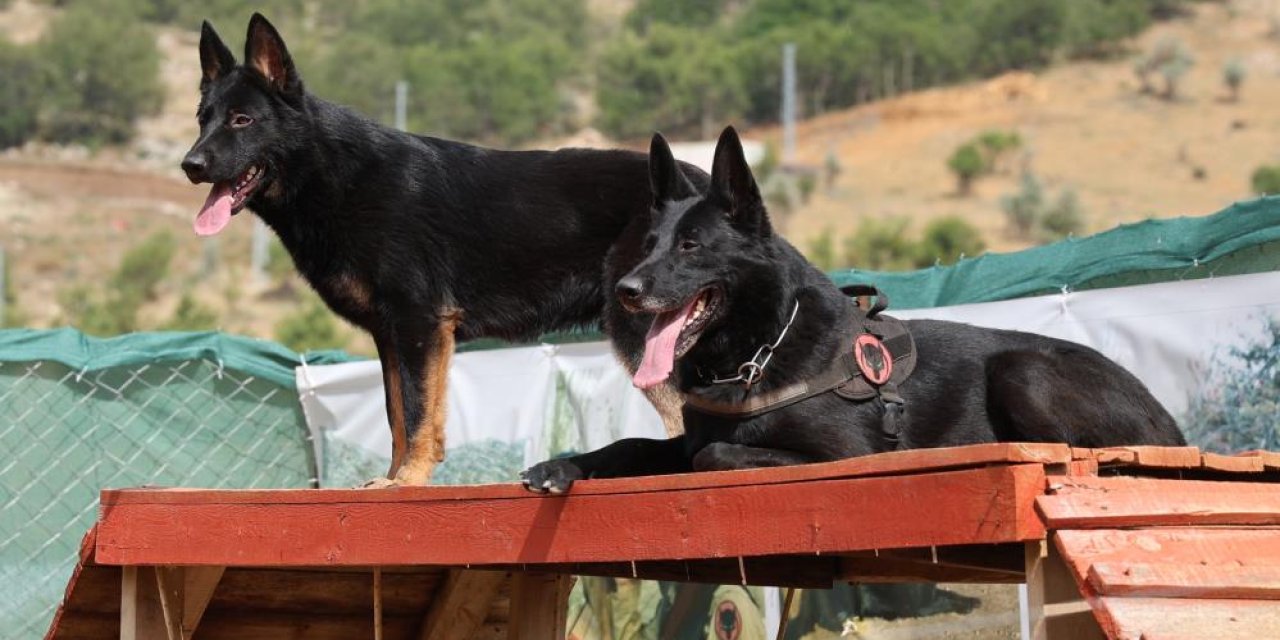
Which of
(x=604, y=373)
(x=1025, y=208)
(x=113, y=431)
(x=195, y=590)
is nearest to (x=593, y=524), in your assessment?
(x=195, y=590)

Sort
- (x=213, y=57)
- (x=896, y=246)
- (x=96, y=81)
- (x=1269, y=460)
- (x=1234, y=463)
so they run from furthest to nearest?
(x=96, y=81), (x=896, y=246), (x=213, y=57), (x=1269, y=460), (x=1234, y=463)

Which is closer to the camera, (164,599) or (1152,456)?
(1152,456)

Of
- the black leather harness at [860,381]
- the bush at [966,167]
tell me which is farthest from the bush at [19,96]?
the black leather harness at [860,381]

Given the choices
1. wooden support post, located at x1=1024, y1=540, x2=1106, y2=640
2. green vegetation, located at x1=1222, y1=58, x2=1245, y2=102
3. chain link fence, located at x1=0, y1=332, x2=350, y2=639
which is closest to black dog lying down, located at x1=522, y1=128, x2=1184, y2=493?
wooden support post, located at x1=1024, y1=540, x2=1106, y2=640

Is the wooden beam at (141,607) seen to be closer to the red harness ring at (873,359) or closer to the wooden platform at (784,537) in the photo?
the wooden platform at (784,537)

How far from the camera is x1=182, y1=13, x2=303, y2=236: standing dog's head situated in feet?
17.0

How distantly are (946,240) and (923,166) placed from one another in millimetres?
11167

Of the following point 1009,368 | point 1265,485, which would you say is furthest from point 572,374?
point 1265,485

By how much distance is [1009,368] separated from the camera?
4176mm

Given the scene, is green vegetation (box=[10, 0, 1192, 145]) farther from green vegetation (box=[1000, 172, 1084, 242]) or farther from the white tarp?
the white tarp

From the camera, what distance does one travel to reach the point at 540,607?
5.12 m

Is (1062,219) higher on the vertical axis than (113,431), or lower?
lower

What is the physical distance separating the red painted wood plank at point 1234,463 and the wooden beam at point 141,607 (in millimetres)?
3273

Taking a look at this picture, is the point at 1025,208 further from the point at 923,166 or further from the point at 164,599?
the point at 164,599
